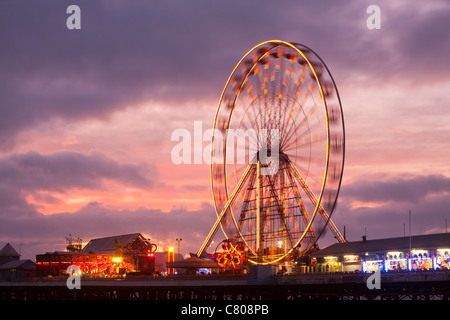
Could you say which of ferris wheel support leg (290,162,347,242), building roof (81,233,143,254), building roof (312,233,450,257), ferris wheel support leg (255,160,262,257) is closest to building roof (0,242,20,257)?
building roof (81,233,143,254)

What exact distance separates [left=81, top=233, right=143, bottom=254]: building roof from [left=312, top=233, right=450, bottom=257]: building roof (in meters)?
63.4

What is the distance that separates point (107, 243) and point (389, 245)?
89017 mm

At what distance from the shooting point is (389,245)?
2963 inches

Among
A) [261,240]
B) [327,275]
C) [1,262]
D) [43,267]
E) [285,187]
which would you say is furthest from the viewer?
[1,262]

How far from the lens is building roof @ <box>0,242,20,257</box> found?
17650 cm

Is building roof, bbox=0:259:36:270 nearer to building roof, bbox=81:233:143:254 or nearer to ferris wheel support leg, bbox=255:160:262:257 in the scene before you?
building roof, bbox=81:233:143:254

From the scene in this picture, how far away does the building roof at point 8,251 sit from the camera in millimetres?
176500

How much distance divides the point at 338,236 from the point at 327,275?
83.9 metres

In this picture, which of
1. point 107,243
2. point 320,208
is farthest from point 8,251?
point 320,208

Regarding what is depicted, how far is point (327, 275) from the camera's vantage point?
61.8m

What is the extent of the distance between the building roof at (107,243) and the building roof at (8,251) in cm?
2713

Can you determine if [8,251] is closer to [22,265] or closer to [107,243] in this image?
[22,265]

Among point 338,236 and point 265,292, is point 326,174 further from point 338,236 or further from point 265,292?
point 338,236
